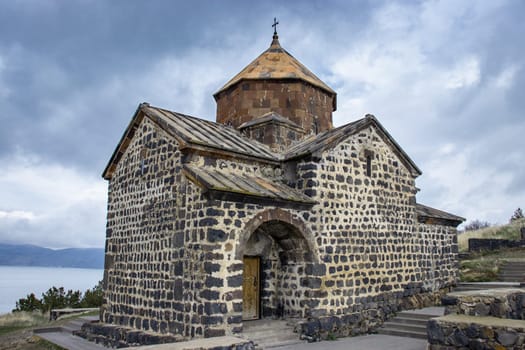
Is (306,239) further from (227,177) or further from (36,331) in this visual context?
(36,331)

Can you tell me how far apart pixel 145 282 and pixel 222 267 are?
8.50 ft

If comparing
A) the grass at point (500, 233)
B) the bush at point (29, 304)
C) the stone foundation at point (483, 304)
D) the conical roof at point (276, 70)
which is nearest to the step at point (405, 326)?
the stone foundation at point (483, 304)

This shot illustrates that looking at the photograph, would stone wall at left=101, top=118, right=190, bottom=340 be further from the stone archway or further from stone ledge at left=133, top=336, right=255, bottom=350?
stone ledge at left=133, top=336, right=255, bottom=350

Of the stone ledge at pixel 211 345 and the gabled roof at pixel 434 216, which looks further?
the gabled roof at pixel 434 216

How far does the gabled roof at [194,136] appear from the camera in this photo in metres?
9.75

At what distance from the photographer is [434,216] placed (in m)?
14.0

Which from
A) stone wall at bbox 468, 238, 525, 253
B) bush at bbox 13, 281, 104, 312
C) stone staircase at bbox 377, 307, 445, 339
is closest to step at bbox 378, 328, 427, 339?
stone staircase at bbox 377, 307, 445, 339

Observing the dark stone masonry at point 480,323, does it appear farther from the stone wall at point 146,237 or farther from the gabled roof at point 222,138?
the stone wall at point 146,237

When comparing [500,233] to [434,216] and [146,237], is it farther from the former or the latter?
[146,237]

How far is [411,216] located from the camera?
1327cm

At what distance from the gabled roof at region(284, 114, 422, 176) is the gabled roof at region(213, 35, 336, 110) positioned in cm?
227

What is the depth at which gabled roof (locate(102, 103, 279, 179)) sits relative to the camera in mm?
9750

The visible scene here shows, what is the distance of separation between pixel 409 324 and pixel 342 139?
5.05 metres

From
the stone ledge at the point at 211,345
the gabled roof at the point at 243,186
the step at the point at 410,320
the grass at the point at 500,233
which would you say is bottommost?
the step at the point at 410,320
